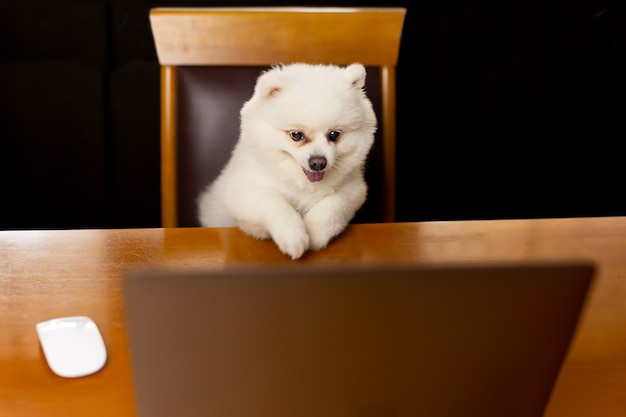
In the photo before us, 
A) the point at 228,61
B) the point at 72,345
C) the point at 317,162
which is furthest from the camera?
the point at 228,61

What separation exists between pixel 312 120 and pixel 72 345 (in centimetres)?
40

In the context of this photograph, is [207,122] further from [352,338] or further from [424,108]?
[424,108]

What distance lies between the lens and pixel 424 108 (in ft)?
6.07

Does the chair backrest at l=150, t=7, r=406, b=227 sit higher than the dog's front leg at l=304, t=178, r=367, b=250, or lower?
higher

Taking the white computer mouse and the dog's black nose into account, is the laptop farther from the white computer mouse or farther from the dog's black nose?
the dog's black nose

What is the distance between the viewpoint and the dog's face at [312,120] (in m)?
0.79

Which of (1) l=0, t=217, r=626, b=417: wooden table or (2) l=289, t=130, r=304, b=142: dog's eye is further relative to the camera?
(2) l=289, t=130, r=304, b=142: dog's eye

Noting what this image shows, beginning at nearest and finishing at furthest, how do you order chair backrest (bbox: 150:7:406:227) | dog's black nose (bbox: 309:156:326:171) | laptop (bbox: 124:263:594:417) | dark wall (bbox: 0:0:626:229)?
laptop (bbox: 124:263:594:417) < dog's black nose (bbox: 309:156:326:171) < chair backrest (bbox: 150:7:406:227) < dark wall (bbox: 0:0:626:229)

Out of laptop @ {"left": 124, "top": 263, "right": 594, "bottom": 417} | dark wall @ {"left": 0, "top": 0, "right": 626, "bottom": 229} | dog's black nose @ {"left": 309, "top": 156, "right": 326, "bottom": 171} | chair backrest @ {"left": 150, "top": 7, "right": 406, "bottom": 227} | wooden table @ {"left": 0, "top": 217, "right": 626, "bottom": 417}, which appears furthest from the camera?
dark wall @ {"left": 0, "top": 0, "right": 626, "bottom": 229}

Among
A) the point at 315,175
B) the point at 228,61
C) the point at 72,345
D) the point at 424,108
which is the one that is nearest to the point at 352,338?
the point at 72,345

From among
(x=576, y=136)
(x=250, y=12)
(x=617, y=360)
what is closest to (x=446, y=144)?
(x=576, y=136)

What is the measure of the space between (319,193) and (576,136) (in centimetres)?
136

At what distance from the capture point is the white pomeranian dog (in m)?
0.79

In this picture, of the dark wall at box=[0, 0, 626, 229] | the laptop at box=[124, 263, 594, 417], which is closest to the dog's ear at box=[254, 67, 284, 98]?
the laptop at box=[124, 263, 594, 417]
